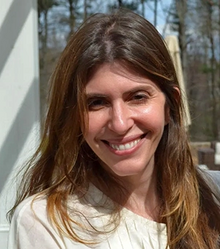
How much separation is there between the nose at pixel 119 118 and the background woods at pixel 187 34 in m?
8.59

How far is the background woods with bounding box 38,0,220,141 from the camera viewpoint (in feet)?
35.3

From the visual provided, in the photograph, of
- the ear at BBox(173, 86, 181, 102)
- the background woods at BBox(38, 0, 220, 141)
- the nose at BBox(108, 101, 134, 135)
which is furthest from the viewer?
the background woods at BBox(38, 0, 220, 141)

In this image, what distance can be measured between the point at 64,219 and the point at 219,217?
53 centimetres

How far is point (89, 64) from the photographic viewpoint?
1.26 metres

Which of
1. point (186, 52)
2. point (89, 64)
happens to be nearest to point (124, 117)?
point (89, 64)

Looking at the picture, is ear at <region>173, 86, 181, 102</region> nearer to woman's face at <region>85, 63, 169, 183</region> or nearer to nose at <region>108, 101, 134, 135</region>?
woman's face at <region>85, 63, 169, 183</region>

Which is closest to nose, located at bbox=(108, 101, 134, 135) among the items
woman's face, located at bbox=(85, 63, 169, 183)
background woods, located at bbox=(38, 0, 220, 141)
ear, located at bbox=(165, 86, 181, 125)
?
woman's face, located at bbox=(85, 63, 169, 183)

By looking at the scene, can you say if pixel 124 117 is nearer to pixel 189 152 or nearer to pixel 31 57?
pixel 189 152

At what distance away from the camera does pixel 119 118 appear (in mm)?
1235

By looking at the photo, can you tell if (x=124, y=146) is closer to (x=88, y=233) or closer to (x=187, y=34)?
(x=88, y=233)

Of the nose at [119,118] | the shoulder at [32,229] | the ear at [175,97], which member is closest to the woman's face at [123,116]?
the nose at [119,118]

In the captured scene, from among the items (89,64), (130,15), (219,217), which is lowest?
(219,217)

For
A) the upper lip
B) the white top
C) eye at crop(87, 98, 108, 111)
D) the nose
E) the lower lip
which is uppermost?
eye at crop(87, 98, 108, 111)

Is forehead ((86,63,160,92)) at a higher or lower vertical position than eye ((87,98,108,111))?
higher
